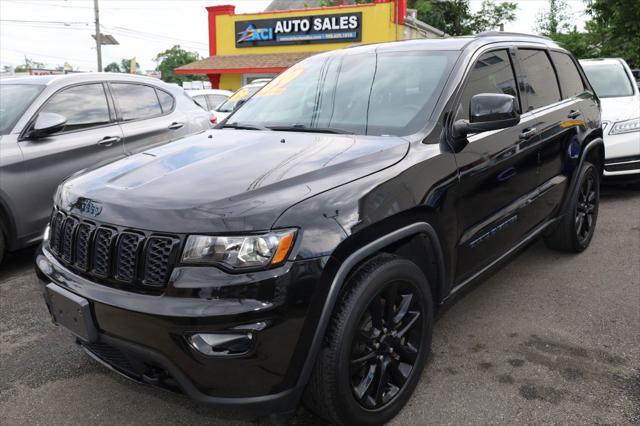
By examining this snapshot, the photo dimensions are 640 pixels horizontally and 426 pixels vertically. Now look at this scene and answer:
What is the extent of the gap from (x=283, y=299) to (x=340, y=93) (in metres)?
1.64

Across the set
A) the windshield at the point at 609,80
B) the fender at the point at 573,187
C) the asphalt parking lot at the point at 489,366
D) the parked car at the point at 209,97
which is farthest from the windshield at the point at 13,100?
the parked car at the point at 209,97

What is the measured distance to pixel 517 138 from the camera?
11.2ft

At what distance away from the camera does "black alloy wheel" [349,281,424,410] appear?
91.1 inches

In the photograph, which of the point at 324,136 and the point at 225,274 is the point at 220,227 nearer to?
the point at 225,274

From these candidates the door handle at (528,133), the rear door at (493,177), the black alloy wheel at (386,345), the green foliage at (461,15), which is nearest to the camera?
the black alloy wheel at (386,345)

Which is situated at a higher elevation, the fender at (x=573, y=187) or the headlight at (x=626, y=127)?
the headlight at (x=626, y=127)

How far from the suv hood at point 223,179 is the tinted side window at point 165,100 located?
3.18 meters

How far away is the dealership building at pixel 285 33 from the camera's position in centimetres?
2200

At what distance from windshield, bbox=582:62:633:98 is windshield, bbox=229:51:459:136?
5.56 metres

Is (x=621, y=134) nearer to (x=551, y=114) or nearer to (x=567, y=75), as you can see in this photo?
(x=567, y=75)

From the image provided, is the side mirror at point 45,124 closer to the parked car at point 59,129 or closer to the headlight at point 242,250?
the parked car at point 59,129

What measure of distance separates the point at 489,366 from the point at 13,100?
14.6ft

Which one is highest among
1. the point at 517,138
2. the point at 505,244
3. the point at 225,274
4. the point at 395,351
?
the point at 517,138

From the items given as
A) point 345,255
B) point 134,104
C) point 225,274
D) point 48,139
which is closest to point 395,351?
point 345,255
